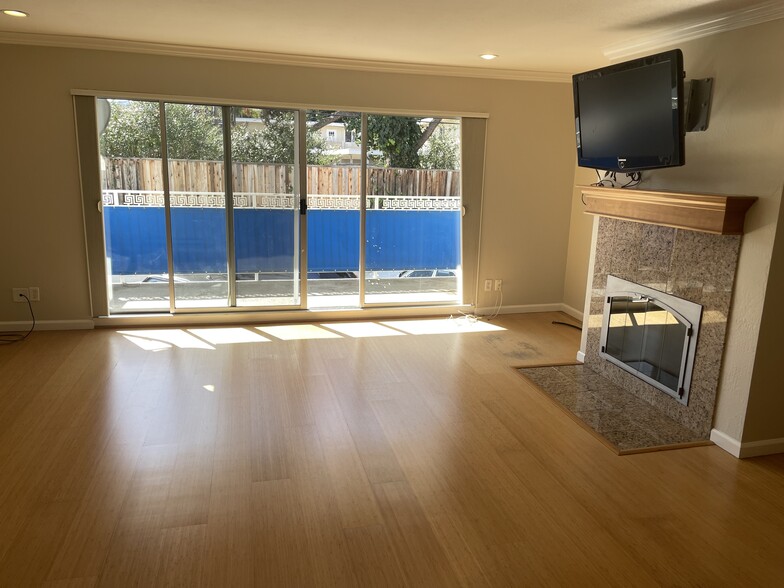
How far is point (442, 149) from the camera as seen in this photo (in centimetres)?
530

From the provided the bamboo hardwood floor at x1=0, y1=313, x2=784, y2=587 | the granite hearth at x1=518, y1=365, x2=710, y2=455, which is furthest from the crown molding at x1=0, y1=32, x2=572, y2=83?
the granite hearth at x1=518, y1=365, x2=710, y2=455

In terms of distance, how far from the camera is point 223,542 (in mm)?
2189

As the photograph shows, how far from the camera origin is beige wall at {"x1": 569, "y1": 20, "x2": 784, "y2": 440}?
2.77 m

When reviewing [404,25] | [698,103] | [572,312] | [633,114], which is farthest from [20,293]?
[698,103]

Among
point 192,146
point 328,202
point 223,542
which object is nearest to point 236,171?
point 192,146

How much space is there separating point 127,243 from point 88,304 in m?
0.61

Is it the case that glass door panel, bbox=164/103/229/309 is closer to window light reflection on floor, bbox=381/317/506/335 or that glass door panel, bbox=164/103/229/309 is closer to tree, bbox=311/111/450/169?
tree, bbox=311/111/450/169

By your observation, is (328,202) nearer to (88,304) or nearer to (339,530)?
(88,304)

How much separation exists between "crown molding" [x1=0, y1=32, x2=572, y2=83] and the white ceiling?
3cm

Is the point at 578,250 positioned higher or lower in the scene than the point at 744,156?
lower

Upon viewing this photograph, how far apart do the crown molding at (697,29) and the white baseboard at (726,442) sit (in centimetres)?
216

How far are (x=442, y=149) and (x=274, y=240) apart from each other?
179cm

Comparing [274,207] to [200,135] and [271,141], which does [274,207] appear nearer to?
[271,141]

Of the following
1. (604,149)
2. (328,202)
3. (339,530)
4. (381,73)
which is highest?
(381,73)
